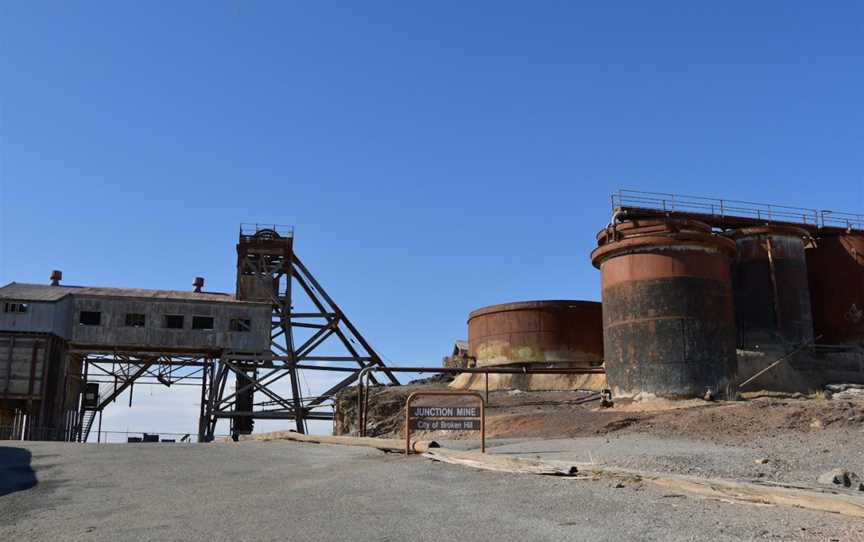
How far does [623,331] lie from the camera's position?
25.5 m

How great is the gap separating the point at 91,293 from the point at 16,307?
3592mm

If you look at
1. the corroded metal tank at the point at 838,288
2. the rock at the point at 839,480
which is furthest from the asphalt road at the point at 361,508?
the corroded metal tank at the point at 838,288

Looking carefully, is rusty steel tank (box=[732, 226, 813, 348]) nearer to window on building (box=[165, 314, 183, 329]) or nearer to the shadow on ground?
the shadow on ground

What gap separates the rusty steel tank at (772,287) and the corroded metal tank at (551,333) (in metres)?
6.26

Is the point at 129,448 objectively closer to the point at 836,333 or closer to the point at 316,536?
the point at 316,536

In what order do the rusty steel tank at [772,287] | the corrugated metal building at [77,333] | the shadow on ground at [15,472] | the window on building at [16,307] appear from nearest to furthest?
1. the shadow on ground at [15,472]
2. the rusty steel tank at [772,287]
3. the corrugated metal building at [77,333]
4. the window on building at [16,307]

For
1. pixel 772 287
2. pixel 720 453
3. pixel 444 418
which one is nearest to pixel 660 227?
pixel 772 287

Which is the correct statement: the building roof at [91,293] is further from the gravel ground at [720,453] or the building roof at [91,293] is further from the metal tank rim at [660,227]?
the gravel ground at [720,453]

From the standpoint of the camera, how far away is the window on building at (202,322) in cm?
4099

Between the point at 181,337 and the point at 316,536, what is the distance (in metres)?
35.4

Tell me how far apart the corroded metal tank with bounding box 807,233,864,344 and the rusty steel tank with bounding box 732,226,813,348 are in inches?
90.9

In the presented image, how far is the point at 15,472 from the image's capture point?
13.1 meters

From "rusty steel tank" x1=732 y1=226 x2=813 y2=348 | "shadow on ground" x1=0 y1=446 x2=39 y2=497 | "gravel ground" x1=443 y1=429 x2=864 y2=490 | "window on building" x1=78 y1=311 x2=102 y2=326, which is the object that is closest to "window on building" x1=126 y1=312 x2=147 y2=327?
"window on building" x1=78 y1=311 x2=102 y2=326

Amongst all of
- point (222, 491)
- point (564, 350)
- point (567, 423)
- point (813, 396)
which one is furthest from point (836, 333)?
point (222, 491)
